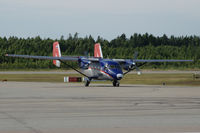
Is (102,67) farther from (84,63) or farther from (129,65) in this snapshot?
(129,65)

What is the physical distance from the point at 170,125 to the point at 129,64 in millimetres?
34034

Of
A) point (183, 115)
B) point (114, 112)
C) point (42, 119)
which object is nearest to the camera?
point (42, 119)

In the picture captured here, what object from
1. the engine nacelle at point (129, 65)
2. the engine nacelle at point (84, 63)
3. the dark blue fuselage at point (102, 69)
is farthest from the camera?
the engine nacelle at point (84, 63)

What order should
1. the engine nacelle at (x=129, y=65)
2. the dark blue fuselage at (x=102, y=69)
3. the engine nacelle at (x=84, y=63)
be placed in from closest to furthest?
the dark blue fuselage at (x=102, y=69) < the engine nacelle at (x=129, y=65) < the engine nacelle at (x=84, y=63)

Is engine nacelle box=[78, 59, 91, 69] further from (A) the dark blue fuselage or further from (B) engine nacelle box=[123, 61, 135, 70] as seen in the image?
(B) engine nacelle box=[123, 61, 135, 70]

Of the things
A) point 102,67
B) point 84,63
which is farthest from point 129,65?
point 84,63

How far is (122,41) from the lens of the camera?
194 m

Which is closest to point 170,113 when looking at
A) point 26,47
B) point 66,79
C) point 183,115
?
point 183,115

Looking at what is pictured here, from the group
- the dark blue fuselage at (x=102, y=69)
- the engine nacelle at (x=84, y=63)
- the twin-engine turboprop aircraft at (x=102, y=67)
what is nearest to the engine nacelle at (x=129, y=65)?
the twin-engine turboprop aircraft at (x=102, y=67)

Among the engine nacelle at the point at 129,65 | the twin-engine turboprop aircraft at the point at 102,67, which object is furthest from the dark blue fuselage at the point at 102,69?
the engine nacelle at the point at 129,65

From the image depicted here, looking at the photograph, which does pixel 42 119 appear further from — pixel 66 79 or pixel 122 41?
pixel 122 41

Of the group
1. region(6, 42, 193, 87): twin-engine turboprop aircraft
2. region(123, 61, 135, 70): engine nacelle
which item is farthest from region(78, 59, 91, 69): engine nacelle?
region(123, 61, 135, 70): engine nacelle

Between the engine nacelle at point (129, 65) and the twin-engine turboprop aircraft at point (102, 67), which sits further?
the engine nacelle at point (129, 65)

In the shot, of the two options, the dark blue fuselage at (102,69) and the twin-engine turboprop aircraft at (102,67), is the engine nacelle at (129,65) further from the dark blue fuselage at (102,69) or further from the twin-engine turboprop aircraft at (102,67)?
the dark blue fuselage at (102,69)
